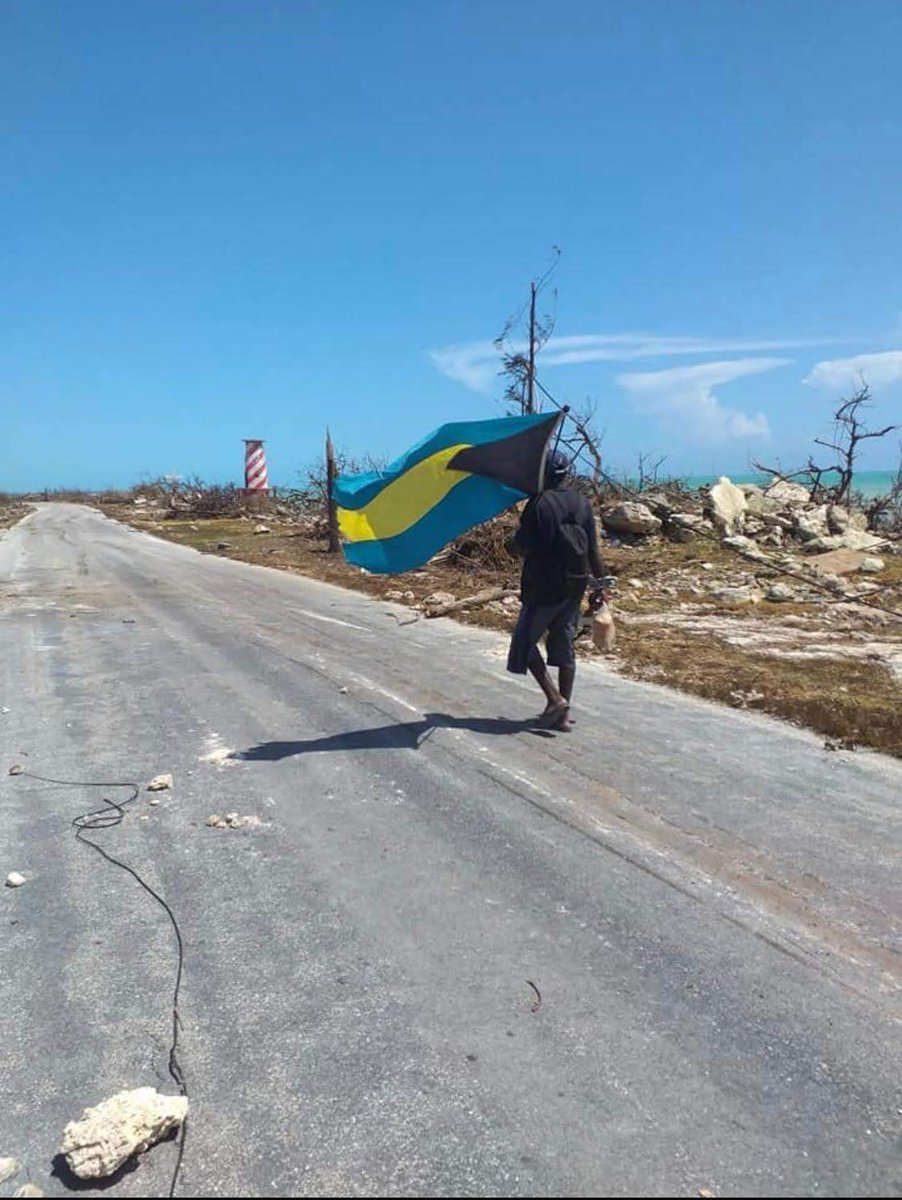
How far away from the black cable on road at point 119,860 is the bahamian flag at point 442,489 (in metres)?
2.79

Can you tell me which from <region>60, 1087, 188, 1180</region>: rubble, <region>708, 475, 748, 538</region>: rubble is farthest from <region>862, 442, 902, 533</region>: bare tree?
<region>60, 1087, 188, 1180</region>: rubble

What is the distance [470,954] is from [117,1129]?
1433 mm

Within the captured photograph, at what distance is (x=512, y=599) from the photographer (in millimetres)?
13078

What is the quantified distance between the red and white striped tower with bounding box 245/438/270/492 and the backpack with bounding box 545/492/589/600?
120ft

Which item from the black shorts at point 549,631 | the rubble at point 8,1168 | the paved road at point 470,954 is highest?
the black shorts at point 549,631

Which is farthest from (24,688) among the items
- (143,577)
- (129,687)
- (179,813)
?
(143,577)

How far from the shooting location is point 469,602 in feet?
42.1

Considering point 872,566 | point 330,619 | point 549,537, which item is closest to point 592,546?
point 549,537

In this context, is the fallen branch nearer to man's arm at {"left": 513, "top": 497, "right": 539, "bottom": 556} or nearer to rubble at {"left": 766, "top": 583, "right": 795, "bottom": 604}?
rubble at {"left": 766, "top": 583, "right": 795, "bottom": 604}

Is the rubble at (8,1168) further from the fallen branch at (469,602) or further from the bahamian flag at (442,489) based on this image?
the fallen branch at (469,602)

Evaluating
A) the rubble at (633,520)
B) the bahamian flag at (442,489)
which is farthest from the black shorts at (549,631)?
the rubble at (633,520)

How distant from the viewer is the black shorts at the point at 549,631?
633 cm

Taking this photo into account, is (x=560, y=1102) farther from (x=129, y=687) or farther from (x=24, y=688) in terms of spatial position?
(x=24, y=688)

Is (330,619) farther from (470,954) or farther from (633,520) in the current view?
(470,954)
